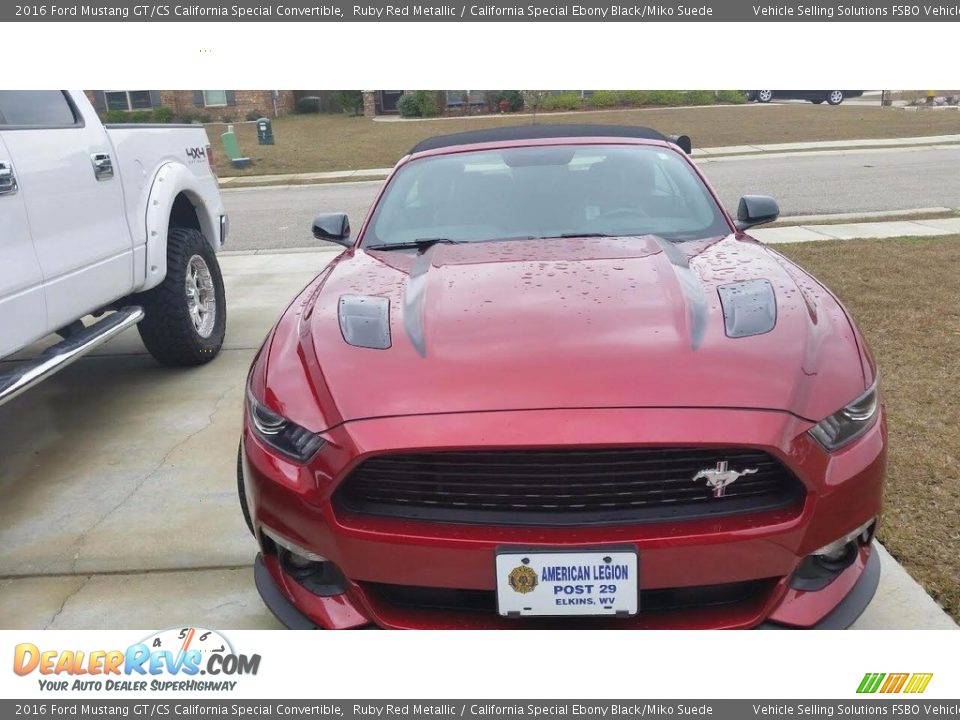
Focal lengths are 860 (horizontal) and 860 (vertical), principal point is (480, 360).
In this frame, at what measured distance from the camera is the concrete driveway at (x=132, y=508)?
285 cm

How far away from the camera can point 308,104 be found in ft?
129

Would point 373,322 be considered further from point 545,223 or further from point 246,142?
point 246,142

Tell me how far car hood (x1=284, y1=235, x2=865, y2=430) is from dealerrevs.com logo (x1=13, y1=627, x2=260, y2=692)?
829 millimetres

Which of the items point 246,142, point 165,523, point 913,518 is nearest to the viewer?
point 913,518

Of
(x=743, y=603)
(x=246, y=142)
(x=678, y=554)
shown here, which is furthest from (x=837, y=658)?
(x=246, y=142)

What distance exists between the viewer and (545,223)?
350 centimetres

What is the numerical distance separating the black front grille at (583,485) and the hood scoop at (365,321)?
0.44 m

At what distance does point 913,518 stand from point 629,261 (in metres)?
1.43

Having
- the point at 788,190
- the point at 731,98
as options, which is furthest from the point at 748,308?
the point at 731,98

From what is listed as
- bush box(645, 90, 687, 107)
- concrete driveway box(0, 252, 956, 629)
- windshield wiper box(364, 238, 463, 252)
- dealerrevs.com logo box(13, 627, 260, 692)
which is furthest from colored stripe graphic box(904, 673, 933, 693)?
bush box(645, 90, 687, 107)

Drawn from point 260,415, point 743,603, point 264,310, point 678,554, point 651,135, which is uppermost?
point 651,135

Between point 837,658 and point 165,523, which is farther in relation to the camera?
point 165,523

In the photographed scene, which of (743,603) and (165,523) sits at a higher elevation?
(743,603)

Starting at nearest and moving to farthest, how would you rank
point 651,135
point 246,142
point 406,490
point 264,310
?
point 406,490, point 651,135, point 264,310, point 246,142
